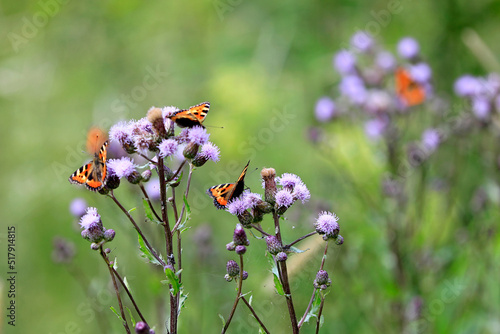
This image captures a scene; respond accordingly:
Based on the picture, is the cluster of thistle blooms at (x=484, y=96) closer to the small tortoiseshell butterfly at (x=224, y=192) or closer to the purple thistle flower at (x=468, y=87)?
the purple thistle flower at (x=468, y=87)

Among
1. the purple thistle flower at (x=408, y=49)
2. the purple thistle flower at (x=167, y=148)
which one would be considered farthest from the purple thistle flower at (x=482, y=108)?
the purple thistle flower at (x=167, y=148)

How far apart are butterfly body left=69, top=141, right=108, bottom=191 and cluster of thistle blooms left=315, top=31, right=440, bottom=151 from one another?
2.26 metres

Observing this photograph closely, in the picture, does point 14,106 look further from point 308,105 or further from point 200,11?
point 308,105

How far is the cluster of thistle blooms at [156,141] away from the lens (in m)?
1.75

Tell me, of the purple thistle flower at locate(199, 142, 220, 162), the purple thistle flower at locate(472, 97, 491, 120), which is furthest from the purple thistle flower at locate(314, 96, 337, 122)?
the purple thistle flower at locate(199, 142, 220, 162)

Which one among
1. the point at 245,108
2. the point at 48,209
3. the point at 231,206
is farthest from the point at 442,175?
the point at 48,209

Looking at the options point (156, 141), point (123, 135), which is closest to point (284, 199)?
point (156, 141)

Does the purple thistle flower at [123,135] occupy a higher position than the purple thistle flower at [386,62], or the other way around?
the purple thistle flower at [386,62]

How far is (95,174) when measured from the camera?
181 centimetres

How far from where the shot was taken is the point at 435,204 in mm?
4488

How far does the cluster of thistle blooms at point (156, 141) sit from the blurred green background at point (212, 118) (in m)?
1.68

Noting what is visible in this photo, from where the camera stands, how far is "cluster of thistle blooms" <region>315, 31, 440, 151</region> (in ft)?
12.0

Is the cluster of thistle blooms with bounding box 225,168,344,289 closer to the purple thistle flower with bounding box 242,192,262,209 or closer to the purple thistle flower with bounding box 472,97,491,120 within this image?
the purple thistle flower with bounding box 242,192,262,209

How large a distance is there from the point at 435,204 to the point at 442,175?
25 centimetres
